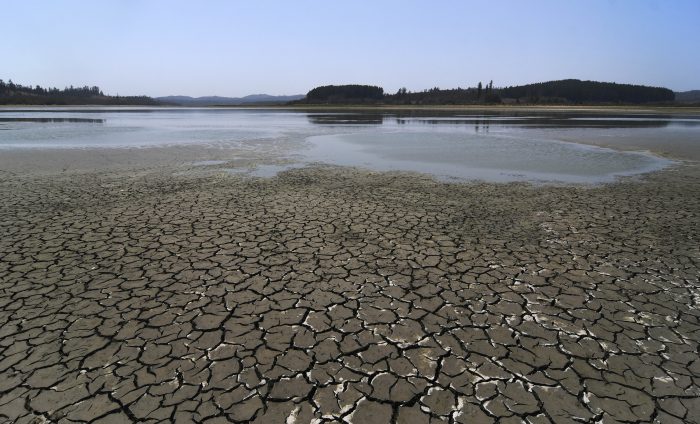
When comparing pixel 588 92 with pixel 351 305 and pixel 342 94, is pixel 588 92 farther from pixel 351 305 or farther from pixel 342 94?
pixel 351 305

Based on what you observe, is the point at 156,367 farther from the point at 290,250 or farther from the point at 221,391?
the point at 290,250

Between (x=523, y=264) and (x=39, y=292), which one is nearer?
(x=39, y=292)

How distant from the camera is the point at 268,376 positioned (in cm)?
308

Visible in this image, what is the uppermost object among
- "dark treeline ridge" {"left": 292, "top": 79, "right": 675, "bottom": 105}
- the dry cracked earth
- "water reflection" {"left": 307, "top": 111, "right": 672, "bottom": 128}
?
"dark treeline ridge" {"left": 292, "top": 79, "right": 675, "bottom": 105}

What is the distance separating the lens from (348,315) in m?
3.99

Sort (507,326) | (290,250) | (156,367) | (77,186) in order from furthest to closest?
(77,186), (290,250), (507,326), (156,367)

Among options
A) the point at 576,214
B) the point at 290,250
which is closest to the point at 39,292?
the point at 290,250

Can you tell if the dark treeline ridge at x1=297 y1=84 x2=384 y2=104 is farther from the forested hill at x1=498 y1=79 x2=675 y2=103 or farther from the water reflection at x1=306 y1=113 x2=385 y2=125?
the water reflection at x1=306 y1=113 x2=385 y2=125

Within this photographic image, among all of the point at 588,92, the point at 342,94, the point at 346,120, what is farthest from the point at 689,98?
the point at 346,120

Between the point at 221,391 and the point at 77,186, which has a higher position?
the point at 77,186

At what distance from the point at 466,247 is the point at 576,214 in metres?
3.27

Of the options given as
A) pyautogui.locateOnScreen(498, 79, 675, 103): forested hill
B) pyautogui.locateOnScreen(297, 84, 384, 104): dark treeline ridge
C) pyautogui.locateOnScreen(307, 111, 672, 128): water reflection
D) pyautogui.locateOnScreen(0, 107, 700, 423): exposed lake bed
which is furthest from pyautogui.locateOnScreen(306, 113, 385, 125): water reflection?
pyautogui.locateOnScreen(498, 79, 675, 103): forested hill

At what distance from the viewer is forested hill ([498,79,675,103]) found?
115 metres

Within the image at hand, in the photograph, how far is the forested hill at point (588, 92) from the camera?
115m
